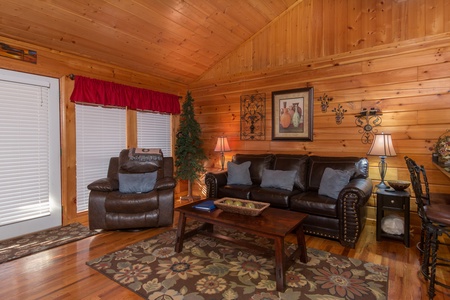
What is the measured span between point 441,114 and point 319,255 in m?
2.33

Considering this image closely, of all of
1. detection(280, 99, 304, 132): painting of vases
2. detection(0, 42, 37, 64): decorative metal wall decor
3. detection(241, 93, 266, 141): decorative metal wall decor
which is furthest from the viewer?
detection(241, 93, 266, 141): decorative metal wall decor

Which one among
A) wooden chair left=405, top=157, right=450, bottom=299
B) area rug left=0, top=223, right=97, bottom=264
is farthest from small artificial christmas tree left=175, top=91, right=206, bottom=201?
wooden chair left=405, top=157, right=450, bottom=299

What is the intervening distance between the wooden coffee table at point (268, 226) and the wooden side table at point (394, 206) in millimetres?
1169

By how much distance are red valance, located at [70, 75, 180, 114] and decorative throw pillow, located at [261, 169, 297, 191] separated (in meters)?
2.50

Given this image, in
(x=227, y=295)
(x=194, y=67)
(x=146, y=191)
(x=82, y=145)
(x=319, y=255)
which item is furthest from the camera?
(x=194, y=67)

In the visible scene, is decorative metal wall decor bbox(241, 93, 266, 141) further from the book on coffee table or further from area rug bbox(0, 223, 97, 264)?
area rug bbox(0, 223, 97, 264)

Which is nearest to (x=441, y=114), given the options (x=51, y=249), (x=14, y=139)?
(x=51, y=249)

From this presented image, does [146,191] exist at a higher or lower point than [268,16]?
lower

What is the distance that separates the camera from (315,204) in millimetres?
2975

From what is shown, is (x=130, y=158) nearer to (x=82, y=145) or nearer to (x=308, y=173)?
(x=82, y=145)

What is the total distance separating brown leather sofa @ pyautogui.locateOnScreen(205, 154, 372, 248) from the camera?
109 inches

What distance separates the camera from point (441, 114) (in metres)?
3.04

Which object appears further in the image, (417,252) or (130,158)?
(130,158)

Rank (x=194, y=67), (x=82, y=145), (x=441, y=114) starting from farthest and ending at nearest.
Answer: (x=194, y=67)
(x=82, y=145)
(x=441, y=114)
